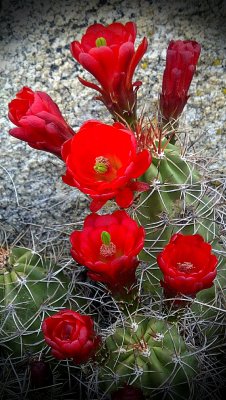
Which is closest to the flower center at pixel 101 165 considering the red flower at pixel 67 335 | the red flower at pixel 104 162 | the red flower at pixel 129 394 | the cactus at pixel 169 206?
the red flower at pixel 104 162

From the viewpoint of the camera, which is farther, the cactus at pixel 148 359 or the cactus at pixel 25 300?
the cactus at pixel 25 300

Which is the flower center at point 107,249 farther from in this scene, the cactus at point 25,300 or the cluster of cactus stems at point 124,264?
the cactus at point 25,300

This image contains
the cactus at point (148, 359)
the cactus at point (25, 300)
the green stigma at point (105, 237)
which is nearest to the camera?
the green stigma at point (105, 237)

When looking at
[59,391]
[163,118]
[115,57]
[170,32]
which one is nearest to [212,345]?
[59,391]

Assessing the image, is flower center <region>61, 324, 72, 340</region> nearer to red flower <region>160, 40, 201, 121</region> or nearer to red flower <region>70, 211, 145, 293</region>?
red flower <region>70, 211, 145, 293</region>

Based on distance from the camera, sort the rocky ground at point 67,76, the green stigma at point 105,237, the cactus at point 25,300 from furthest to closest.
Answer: the rocky ground at point 67,76, the cactus at point 25,300, the green stigma at point 105,237

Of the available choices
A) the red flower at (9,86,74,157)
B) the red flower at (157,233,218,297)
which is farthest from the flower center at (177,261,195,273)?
the red flower at (9,86,74,157)

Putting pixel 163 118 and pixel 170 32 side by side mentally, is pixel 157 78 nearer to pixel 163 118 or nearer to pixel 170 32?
pixel 170 32
